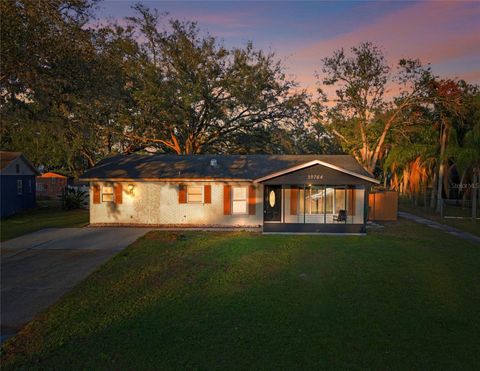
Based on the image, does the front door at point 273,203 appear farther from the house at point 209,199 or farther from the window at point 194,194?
the window at point 194,194

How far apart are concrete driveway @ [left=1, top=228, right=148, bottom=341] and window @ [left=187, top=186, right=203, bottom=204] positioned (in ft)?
9.45

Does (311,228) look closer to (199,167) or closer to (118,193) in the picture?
(199,167)

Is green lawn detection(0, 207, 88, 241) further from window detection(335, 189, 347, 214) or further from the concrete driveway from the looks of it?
window detection(335, 189, 347, 214)

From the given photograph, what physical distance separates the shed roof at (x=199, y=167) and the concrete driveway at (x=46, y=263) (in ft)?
10.5

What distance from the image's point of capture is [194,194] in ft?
64.1

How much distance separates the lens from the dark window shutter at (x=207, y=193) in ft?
63.7

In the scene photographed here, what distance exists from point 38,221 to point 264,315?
732 inches

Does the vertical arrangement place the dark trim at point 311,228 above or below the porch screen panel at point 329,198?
below

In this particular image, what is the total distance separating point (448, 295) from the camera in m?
8.30

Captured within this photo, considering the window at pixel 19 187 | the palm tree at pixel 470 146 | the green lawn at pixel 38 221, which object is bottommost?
the green lawn at pixel 38 221

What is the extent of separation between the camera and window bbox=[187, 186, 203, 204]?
19516 millimetres

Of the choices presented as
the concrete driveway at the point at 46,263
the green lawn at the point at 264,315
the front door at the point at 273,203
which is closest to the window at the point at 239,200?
the front door at the point at 273,203

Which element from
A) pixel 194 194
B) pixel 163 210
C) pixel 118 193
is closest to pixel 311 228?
pixel 194 194

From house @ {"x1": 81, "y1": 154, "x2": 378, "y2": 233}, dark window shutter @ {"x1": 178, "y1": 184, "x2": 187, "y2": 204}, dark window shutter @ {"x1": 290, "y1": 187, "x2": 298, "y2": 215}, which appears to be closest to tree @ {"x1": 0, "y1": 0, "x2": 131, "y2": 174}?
house @ {"x1": 81, "y1": 154, "x2": 378, "y2": 233}
